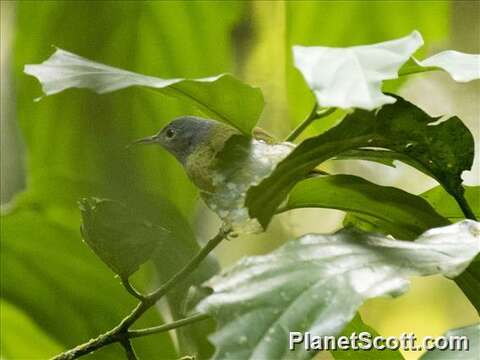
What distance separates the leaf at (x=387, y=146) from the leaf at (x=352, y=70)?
6cm

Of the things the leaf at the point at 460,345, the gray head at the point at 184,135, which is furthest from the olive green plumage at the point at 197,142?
the leaf at the point at 460,345

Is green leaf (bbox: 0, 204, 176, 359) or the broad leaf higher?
the broad leaf

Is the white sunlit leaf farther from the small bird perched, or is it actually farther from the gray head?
the gray head

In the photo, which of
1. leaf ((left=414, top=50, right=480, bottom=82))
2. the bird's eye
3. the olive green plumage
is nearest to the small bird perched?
the olive green plumage

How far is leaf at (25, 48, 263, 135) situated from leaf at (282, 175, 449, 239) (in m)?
0.08

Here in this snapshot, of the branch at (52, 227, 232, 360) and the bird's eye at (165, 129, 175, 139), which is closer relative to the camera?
the branch at (52, 227, 232, 360)

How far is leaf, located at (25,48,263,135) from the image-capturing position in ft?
2.14

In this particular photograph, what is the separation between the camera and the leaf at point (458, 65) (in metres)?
0.61

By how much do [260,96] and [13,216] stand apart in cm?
56

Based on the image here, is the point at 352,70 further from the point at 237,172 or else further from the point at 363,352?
the point at 363,352

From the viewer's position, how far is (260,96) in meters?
0.71

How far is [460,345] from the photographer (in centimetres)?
54

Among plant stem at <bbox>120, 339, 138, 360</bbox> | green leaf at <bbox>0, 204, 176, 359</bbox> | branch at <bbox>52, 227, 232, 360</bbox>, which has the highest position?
branch at <bbox>52, 227, 232, 360</bbox>

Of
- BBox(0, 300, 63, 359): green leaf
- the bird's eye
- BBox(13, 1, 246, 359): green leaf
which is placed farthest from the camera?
BBox(13, 1, 246, 359): green leaf
